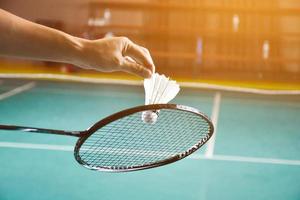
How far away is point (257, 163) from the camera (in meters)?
3.38

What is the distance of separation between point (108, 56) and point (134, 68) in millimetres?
149

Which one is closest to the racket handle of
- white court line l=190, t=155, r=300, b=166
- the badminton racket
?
the badminton racket

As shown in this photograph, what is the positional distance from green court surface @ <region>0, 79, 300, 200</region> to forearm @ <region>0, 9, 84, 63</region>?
163 centimetres

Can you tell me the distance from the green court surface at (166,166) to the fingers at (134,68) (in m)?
1.33

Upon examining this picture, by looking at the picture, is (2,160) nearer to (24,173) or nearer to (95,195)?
(24,173)

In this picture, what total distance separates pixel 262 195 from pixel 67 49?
1929 mm

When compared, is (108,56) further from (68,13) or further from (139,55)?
(68,13)

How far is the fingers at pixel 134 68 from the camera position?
4.48 feet

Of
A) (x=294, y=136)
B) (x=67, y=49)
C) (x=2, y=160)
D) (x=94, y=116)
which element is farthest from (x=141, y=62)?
(x=94, y=116)

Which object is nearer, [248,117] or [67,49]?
[67,49]

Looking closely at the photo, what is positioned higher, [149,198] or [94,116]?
[149,198]

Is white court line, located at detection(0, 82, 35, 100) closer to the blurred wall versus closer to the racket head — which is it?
the racket head

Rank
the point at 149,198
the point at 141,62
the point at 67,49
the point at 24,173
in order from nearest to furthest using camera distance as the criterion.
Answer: the point at 67,49
the point at 141,62
the point at 149,198
the point at 24,173

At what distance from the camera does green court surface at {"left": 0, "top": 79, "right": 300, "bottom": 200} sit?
2.75 meters
